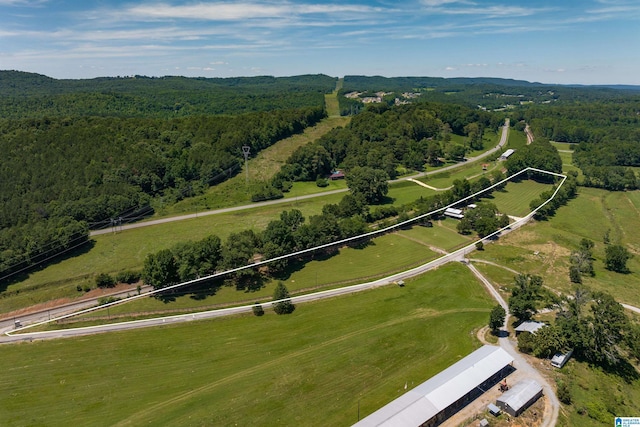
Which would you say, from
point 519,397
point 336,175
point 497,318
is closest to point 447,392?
point 519,397

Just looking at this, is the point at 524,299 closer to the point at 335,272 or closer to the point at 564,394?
the point at 564,394

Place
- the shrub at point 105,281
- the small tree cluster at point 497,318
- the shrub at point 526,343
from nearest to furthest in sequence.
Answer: the shrub at point 526,343
the small tree cluster at point 497,318
the shrub at point 105,281

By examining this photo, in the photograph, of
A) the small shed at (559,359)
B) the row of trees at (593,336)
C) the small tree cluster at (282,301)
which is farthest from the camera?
the small tree cluster at (282,301)

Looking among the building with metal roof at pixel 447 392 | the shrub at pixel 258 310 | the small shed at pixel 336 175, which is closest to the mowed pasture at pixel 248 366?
the shrub at pixel 258 310

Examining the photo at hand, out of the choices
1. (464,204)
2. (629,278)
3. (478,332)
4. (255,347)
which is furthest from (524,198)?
(255,347)

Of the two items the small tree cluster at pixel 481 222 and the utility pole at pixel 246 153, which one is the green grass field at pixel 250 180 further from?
the small tree cluster at pixel 481 222

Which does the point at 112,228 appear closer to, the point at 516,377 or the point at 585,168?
the point at 516,377

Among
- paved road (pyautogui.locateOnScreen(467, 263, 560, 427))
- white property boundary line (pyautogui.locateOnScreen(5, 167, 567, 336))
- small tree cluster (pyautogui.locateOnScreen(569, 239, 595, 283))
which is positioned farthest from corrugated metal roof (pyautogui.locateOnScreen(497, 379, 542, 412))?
small tree cluster (pyautogui.locateOnScreen(569, 239, 595, 283))
